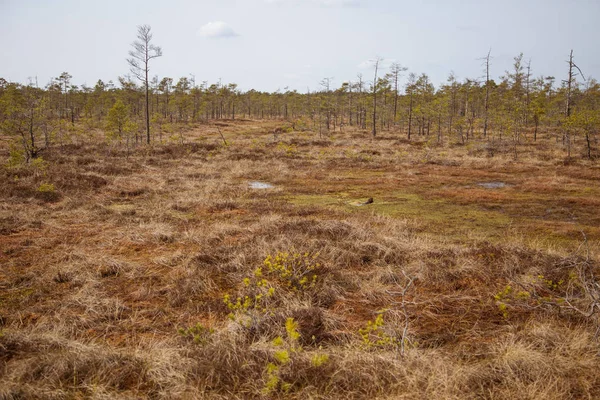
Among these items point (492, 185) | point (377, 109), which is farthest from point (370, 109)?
point (492, 185)

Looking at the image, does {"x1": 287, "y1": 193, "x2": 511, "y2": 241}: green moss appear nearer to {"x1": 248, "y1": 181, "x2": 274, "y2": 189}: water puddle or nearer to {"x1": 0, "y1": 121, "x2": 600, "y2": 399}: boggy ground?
{"x1": 0, "y1": 121, "x2": 600, "y2": 399}: boggy ground

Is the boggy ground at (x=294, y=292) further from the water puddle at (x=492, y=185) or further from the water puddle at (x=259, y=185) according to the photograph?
the water puddle at (x=492, y=185)

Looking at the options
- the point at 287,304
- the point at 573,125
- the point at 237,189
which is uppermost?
the point at 573,125

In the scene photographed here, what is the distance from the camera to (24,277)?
224 inches

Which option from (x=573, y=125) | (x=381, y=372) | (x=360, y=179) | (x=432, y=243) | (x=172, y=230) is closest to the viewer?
(x=381, y=372)

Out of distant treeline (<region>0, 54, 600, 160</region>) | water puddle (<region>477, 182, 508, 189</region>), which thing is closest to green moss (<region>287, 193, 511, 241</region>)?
water puddle (<region>477, 182, 508, 189</region>)

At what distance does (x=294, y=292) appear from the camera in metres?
5.31

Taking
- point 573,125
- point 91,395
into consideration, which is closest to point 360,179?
point 91,395

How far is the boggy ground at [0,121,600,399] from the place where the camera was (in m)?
3.17

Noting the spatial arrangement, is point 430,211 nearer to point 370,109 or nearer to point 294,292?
point 294,292

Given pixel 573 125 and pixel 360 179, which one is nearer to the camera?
pixel 360 179

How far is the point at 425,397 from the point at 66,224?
357 inches

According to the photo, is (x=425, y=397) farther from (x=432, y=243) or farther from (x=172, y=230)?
(x=172, y=230)

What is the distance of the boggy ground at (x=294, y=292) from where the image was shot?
3.17 metres
